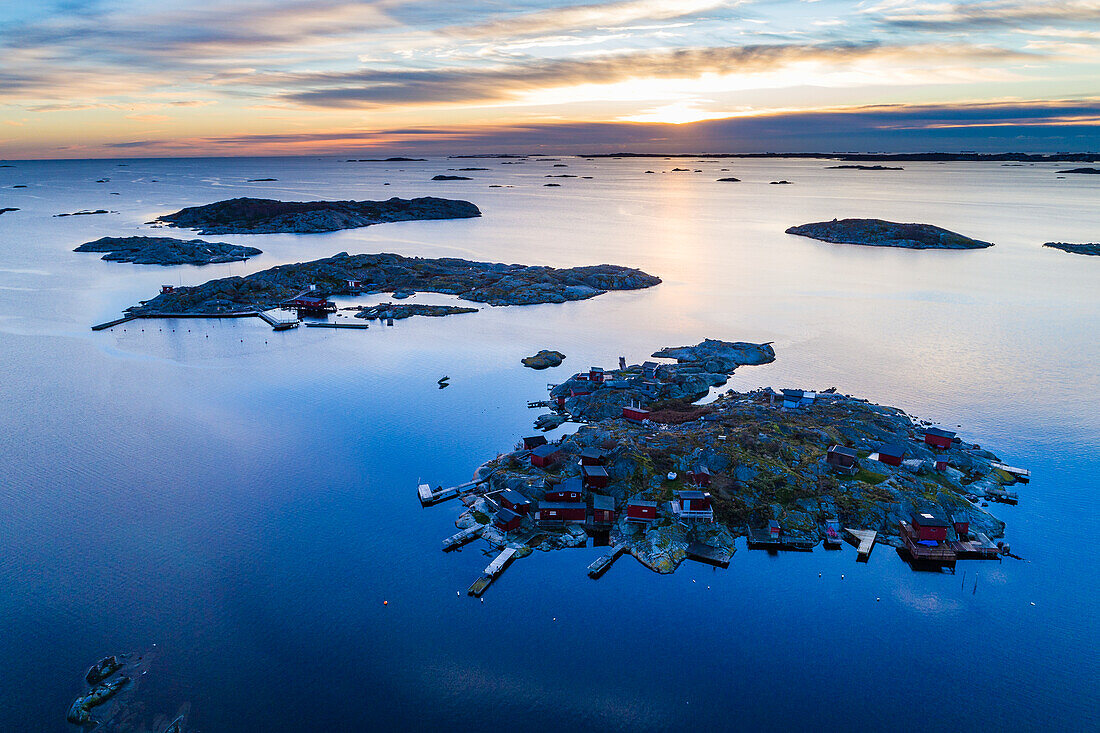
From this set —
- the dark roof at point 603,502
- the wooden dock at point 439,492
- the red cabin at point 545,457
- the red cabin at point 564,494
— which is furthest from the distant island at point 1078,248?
the wooden dock at point 439,492

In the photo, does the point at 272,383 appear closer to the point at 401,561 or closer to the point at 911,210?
the point at 401,561

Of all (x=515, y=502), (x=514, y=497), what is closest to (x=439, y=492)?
(x=514, y=497)

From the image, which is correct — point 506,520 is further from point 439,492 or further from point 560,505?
point 439,492

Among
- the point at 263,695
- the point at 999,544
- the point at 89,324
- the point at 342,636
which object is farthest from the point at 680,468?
the point at 89,324

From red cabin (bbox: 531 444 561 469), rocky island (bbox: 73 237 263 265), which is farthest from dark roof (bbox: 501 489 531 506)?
rocky island (bbox: 73 237 263 265)

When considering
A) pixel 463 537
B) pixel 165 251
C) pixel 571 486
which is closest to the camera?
pixel 463 537

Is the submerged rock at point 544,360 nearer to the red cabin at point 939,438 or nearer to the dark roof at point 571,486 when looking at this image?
the dark roof at point 571,486

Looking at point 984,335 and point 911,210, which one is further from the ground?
point 911,210
